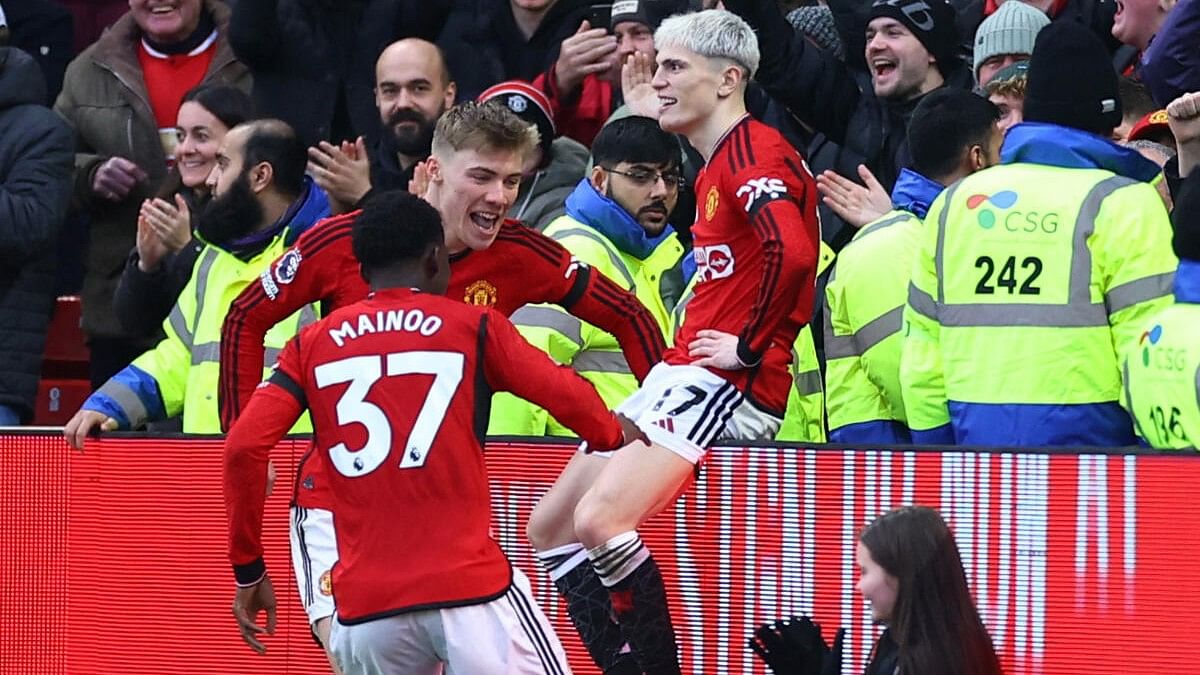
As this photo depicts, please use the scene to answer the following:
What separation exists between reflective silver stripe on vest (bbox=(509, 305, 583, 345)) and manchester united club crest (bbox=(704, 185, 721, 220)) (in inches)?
53.1

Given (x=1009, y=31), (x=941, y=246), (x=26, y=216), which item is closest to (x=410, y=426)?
(x=941, y=246)

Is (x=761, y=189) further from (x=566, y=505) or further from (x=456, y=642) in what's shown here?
(x=456, y=642)

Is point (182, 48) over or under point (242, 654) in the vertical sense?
over

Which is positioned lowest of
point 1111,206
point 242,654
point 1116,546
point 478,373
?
point 242,654

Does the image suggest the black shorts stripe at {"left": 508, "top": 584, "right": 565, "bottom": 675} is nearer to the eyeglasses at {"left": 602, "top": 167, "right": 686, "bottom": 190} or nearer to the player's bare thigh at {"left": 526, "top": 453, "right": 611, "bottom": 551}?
the player's bare thigh at {"left": 526, "top": 453, "right": 611, "bottom": 551}

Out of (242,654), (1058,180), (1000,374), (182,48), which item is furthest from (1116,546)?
(182,48)

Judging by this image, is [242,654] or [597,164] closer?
[242,654]

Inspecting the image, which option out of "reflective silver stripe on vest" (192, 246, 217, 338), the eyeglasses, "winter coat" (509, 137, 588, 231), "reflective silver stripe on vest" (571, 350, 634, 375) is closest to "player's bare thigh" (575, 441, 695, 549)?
"reflective silver stripe on vest" (571, 350, 634, 375)

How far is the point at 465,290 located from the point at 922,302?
5.47 feet

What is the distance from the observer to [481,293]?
8148 millimetres

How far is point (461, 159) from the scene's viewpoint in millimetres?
8062

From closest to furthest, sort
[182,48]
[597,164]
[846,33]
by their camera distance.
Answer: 1. [597,164]
2. [846,33]
3. [182,48]

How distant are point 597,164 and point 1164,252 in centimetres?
304

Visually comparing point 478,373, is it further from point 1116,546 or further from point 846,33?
point 846,33
